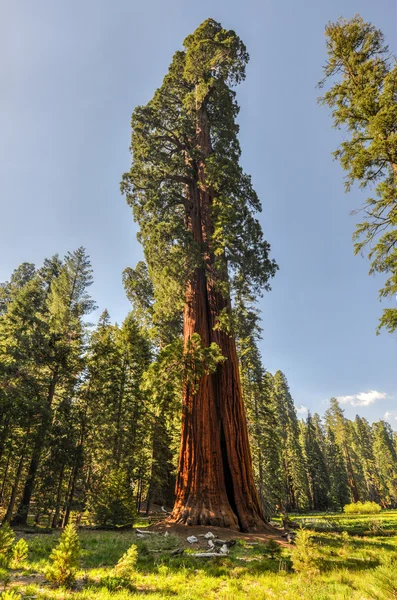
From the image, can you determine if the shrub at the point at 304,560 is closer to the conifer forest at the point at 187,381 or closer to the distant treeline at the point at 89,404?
the conifer forest at the point at 187,381

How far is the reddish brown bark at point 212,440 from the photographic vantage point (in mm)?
8891

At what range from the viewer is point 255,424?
2189 cm

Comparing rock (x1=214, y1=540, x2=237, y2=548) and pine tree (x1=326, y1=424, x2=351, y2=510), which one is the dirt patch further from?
pine tree (x1=326, y1=424, x2=351, y2=510)

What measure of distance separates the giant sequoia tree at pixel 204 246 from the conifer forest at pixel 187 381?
0.06 metres

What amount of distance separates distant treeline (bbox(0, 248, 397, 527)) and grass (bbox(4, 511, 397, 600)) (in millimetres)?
4212

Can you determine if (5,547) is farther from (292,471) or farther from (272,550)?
(292,471)

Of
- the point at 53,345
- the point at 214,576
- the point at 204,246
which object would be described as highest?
the point at 204,246

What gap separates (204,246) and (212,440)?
735 centimetres

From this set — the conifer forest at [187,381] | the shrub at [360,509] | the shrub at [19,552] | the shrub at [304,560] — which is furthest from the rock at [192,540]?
the shrub at [360,509]

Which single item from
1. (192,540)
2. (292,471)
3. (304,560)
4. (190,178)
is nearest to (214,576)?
(304,560)

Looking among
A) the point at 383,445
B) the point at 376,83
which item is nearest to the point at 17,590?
the point at 376,83

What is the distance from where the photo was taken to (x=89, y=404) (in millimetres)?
18531

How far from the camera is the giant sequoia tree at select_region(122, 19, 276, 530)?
9.51 meters

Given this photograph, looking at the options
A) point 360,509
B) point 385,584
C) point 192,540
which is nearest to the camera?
point 385,584
